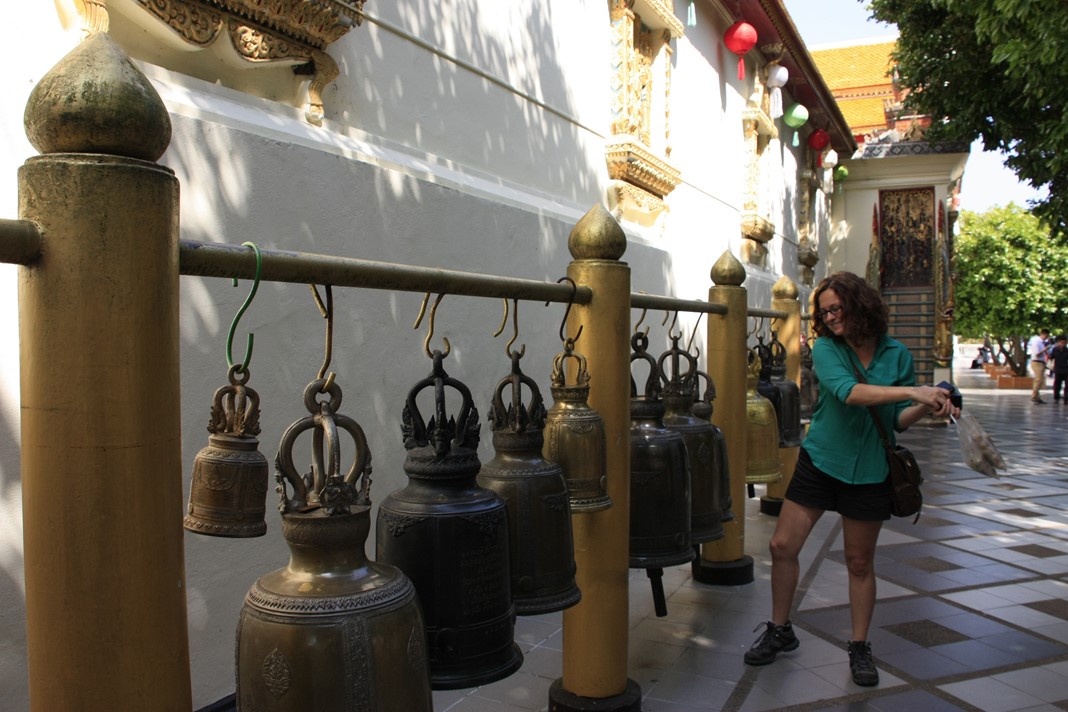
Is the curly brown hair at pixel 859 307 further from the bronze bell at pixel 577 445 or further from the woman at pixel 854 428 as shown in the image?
the bronze bell at pixel 577 445

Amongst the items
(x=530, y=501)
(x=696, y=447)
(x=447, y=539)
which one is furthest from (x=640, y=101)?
→ (x=447, y=539)

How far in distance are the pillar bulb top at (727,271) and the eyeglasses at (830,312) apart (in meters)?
0.82

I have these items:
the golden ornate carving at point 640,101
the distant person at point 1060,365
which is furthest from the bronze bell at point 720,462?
the distant person at point 1060,365

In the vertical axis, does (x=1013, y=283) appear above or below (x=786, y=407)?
above

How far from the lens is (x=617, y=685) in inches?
122

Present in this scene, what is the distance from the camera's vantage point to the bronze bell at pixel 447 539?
72.5 inches

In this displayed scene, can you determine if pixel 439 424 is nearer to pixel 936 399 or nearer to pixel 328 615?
pixel 328 615

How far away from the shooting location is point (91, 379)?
1.24 meters

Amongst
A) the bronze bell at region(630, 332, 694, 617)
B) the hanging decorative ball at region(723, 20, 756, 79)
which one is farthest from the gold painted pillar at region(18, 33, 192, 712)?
the hanging decorative ball at region(723, 20, 756, 79)

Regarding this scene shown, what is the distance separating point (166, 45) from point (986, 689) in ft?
13.5

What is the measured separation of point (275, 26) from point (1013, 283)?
32.0 m

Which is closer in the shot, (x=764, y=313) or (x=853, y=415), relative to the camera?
(x=853, y=415)

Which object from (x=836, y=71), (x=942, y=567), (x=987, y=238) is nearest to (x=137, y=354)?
(x=942, y=567)

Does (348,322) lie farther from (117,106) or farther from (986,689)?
(986,689)
